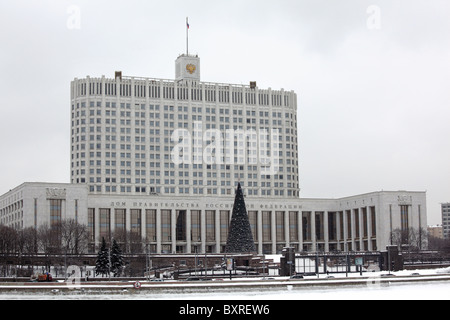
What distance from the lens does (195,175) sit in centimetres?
17338

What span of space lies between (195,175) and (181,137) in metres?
8.95

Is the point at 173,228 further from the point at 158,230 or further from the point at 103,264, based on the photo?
the point at 103,264

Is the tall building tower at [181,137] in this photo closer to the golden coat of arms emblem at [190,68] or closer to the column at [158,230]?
the golden coat of arms emblem at [190,68]

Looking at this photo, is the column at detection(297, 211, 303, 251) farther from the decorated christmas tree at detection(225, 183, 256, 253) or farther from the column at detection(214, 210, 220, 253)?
the decorated christmas tree at detection(225, 183, 256, 253)

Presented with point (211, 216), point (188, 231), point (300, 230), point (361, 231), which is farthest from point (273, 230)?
point (188, 231)

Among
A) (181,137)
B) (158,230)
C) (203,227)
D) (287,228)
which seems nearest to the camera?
(158,230)

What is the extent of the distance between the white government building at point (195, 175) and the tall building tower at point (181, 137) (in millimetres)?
225

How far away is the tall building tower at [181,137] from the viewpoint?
16750cm

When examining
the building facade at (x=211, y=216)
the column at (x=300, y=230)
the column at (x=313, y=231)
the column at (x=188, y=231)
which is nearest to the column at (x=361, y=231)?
the building facade at (x=211, y=216)

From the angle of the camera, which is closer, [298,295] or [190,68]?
[298,295]

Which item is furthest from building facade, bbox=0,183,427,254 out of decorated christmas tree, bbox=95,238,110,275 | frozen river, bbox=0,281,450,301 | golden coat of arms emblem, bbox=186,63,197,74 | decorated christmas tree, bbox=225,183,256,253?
frozen river, bbox=0,281,450,301

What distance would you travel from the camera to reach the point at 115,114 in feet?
554

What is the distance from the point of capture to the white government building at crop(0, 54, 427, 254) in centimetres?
14888
